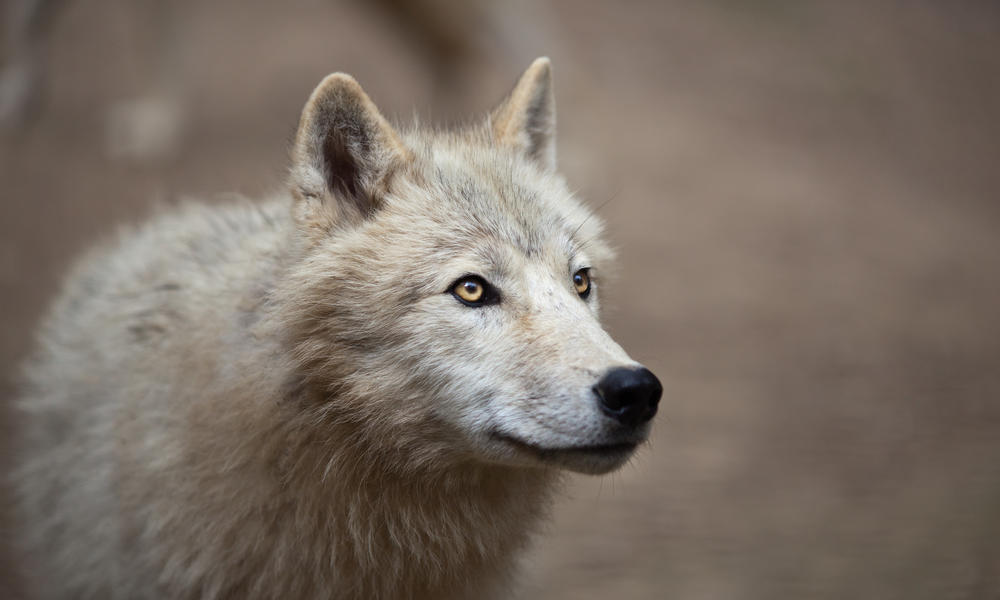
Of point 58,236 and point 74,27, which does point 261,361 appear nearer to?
point 58,236

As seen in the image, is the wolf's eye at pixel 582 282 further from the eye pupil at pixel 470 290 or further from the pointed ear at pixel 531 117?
the pointed ear at pixel 531 117

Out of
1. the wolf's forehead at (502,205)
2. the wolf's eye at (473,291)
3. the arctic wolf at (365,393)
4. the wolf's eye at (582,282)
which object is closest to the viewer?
the arctic wolf at (365,393)

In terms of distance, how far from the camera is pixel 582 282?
3703mm

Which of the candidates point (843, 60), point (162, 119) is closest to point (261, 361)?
point (162, 119)

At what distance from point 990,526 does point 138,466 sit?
3.79m

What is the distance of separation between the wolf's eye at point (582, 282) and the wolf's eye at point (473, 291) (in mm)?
469

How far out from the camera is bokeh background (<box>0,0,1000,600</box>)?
562 cm

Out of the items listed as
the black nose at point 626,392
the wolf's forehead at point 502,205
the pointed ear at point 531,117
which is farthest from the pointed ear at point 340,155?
the black nose at point 626,392

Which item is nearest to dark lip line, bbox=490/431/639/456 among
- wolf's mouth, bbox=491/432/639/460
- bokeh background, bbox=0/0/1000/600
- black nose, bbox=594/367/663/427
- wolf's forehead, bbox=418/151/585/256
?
wolf's mouth, bbox=491/432/639/460

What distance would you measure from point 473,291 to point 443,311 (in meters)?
0.15

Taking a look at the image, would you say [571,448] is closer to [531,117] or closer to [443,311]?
[443,311]

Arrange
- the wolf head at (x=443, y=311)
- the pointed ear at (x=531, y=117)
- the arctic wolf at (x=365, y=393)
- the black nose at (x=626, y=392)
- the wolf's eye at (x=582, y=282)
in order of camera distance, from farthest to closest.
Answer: the pointed ear at (x=531, y=117), the wolf's eye at (x=582, y=282), the arctic wolf at (x=365, y=393), the wolf head at (x=443, y=311), the black nose at (x=626, y=392)

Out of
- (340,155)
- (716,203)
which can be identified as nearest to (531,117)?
(340,155)

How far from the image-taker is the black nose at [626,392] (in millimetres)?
2885
